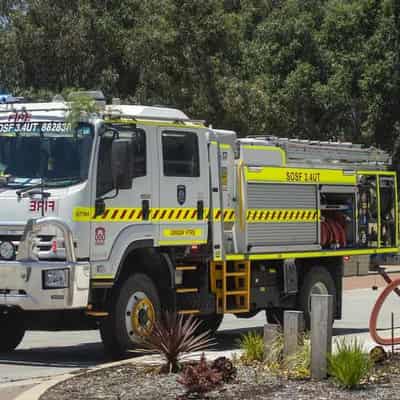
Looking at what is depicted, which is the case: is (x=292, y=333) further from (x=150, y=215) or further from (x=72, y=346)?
(x=72, y=346)

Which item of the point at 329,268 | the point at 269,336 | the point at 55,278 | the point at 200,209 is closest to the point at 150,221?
the point at 200,209

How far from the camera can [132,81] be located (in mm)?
28578

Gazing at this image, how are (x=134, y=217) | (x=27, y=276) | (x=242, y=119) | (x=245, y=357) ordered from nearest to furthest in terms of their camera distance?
1. (x=245, y=357)
2. (x=27, y=276)
3. (x=134, y=217)
4. (x=242, y=119)

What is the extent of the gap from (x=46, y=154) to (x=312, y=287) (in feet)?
17.2

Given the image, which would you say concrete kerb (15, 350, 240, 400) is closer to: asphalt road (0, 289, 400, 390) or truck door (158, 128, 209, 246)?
asphalt road (0, 289, 400, 390)

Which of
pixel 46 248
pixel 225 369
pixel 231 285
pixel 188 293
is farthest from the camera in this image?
pixel 231 285

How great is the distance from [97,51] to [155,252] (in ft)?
48.7

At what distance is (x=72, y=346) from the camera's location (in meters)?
15.8

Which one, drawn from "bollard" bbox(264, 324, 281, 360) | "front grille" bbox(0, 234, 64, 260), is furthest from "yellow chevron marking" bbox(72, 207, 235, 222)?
"bollard" bbox(264, 324, 281, 360)

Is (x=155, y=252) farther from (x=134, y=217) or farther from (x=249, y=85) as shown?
(x=249, y=85)

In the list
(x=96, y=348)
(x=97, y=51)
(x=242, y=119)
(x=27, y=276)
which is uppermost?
(x=97, y=51)

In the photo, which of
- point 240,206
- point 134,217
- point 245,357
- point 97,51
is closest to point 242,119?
point 97,51

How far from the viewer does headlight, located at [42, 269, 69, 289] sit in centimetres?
1248

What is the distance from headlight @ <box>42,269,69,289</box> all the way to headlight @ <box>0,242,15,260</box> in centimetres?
49
